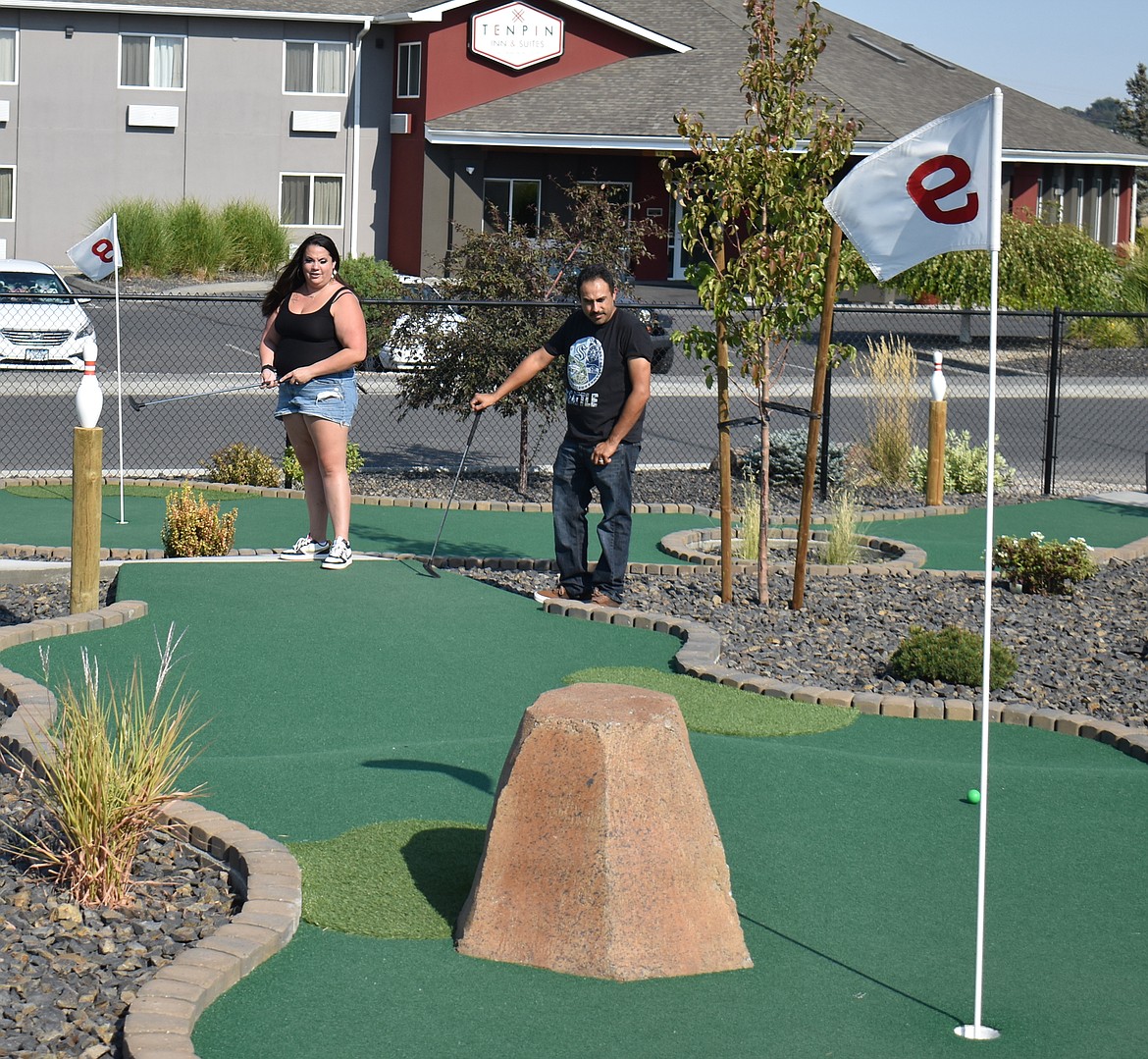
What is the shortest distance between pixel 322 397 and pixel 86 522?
4.94 ft

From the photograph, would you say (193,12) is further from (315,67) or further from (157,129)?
(315,67)

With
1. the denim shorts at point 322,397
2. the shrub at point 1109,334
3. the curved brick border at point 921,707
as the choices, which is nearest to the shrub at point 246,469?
the denim shorts at point 322,397

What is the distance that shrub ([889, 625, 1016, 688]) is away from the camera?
25.1 feet

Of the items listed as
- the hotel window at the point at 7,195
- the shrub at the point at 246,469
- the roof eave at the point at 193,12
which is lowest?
the shrub at the point at 246,469

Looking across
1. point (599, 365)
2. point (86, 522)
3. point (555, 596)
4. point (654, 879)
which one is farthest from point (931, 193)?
point (86, 522)

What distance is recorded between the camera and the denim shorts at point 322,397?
902 centimetres

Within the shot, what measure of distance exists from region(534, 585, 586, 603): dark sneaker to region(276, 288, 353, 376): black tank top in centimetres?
178

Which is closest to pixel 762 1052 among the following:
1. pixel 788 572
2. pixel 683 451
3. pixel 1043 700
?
pixel 1043 700

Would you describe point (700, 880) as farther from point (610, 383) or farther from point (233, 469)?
point (233, 469)

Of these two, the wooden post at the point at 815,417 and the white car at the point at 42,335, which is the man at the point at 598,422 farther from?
the white car at the point at 42,335

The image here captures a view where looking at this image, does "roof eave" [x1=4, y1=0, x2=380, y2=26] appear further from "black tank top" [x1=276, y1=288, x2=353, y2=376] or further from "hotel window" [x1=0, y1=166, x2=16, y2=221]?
"black tank top" [x1=276, y1=288, x2=353, y2=376]

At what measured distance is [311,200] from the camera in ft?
128

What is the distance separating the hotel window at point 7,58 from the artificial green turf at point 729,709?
34089mm

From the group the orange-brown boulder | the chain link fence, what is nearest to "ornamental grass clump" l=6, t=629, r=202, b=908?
the orange-brown boulder
